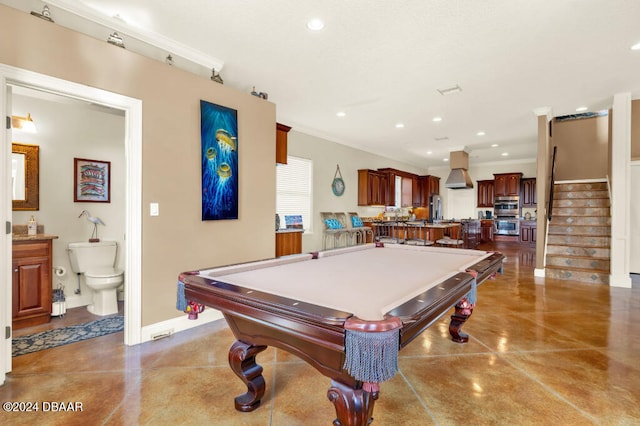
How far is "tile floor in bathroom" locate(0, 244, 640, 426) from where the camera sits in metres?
1.69

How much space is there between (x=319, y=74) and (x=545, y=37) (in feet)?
7.71

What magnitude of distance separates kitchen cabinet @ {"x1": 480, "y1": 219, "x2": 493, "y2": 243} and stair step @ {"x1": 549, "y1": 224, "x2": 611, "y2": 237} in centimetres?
456

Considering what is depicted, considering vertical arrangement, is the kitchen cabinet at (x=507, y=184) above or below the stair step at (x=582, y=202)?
above

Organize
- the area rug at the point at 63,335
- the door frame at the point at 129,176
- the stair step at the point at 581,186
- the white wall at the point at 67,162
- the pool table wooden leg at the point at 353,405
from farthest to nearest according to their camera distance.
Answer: the stair step at the point at 581,186 → the white wall at the point at 67,162 → the area rug at the point at 63,335 → the door frame at the point at 129,176 → the pool table wooden leg at the point at 353,405

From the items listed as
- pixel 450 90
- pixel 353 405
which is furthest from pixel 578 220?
pixel 353 405

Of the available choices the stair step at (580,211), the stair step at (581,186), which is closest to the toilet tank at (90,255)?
the stair step at (580,211)

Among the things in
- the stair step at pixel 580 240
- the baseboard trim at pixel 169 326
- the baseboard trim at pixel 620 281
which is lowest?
the baseboard trim at pixel 169 326

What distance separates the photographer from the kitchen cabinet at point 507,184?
995 centimetres

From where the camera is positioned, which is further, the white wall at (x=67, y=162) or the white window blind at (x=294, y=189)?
the white window blind at (x=294, y=189)

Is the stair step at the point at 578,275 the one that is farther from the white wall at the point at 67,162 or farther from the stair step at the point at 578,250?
the white wall at the point at 67,162

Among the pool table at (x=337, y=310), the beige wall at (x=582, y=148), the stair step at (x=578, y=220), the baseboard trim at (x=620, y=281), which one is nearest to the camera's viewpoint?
the pool table at (x=337, y=310)

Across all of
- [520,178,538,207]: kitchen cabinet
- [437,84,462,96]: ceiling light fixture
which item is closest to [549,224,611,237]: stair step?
[437,84,462,96]: ceiling light fixture

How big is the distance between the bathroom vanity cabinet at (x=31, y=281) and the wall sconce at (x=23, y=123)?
1.20m

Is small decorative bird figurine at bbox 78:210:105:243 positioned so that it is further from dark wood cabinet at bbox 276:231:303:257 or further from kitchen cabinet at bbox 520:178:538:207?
kitchen cabinet at bbox 520:178:538:207
